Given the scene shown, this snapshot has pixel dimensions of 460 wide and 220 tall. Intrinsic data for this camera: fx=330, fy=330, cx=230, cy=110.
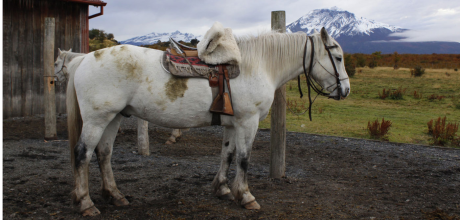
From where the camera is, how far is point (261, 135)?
318 inches

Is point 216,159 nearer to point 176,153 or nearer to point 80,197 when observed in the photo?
point 176,153

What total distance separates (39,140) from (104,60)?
4798 millimetres

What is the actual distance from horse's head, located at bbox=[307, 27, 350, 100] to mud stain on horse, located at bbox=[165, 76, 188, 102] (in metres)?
1.56

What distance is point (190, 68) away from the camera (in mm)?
3367

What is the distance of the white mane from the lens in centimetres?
364

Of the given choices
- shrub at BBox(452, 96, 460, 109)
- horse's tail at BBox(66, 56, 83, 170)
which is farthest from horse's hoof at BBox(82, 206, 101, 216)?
shrub at BBox(452, 96, 460, 109)

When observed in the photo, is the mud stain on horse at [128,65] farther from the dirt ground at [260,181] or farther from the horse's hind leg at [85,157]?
the dirt ground at [260,181]

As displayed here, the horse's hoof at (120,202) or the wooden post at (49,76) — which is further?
the wooden post at (49,76)

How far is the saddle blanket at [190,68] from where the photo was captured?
331 centimetres

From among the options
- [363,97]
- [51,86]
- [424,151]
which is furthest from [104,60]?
[363,97]

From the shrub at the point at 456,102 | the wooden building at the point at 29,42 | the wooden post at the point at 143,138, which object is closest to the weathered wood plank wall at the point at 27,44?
the wooden building at the point at 29,42

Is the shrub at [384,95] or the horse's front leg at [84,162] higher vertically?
the shrub at [384,95]

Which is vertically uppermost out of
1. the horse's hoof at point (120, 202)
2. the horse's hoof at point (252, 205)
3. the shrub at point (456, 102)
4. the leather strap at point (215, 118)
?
the leather strap at point (215, 118)

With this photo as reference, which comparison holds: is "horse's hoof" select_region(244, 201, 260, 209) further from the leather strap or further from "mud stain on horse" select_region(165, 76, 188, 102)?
"mud stain on horse" select_region(165, 76, 188, 102)
